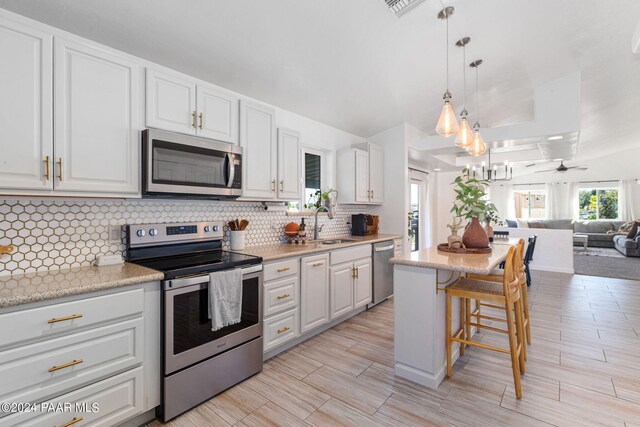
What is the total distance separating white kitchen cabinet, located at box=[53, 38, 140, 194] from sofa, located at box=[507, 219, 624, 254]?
10.6 metres

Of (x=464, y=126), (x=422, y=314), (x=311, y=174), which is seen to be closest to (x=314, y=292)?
(x=422, y=314)

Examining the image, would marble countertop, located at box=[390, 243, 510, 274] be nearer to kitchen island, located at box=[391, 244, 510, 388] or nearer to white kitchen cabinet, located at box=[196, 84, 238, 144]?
kitchen island, located at box=[391, 244, 510, 388]

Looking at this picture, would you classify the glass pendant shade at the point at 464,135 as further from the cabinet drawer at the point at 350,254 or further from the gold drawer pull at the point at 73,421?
the gold drawer pull at the point at 73,421

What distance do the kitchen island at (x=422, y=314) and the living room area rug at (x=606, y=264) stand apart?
5.33 metres

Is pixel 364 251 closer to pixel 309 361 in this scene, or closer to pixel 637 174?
pixel 309 361

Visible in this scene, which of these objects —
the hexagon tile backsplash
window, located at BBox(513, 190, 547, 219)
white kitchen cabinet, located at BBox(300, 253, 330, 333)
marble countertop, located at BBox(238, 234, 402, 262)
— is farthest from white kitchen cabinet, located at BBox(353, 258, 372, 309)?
window, located at BBox(513, 190, 547, 219)

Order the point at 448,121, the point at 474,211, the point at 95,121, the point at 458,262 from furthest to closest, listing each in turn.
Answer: the point at 474,211 → the point at 448,121 → the point at 458,262 → the point at 95,121

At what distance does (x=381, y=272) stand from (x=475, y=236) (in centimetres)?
143

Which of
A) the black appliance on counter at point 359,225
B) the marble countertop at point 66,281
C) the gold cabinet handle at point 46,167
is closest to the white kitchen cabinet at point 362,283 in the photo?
the black appliance on counter at point 359,225

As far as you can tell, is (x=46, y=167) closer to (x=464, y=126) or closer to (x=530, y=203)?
(x=464, y=126)

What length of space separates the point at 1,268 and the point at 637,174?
1362 centimetres

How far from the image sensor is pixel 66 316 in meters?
1.44

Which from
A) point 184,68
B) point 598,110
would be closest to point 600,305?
point 598,110

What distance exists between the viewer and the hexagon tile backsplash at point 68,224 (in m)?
1.77
